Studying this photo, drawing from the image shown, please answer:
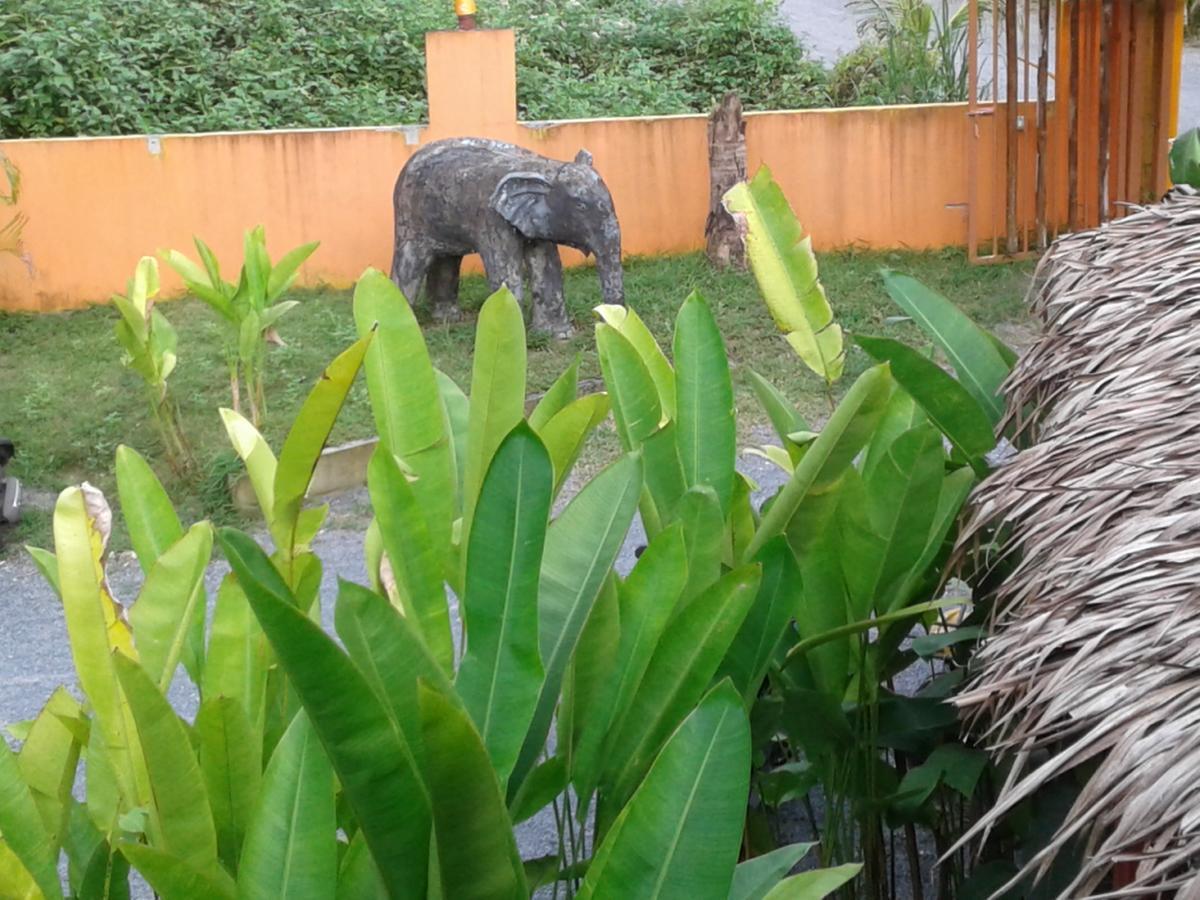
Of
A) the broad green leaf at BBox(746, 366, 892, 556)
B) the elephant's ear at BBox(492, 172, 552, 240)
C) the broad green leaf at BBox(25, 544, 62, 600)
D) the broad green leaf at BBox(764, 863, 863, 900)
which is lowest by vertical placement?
the broad green leaf at BBox(764, 863, 863, 900)

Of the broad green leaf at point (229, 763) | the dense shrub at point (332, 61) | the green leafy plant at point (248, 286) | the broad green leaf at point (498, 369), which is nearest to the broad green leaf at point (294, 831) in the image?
the broad green leaf at point (229, 763)

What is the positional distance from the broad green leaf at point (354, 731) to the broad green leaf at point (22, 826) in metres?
0.28

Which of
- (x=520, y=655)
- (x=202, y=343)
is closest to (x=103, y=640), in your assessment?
(x=520, y=655)

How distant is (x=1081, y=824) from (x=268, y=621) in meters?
0.65

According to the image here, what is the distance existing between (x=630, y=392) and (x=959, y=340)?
702 millimetres

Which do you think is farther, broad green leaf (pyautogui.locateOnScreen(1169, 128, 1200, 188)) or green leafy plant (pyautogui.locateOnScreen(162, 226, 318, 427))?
green leafy plant (pyautogui.locateOnScreen(162, 226, 318, 427))

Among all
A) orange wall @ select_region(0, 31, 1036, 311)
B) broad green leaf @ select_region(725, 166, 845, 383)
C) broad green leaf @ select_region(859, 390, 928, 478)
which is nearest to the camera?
broad green leaf @ select_region(859, 390, 928, 478)

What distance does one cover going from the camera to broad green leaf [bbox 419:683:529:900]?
100cm

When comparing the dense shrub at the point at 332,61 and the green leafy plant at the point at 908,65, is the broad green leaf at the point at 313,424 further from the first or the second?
the green leafy plant at the point at 908,65

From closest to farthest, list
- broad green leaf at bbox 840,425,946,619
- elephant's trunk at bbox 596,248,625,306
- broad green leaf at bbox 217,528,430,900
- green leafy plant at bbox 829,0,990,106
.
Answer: broad green leaf at bbox 217,528,430,900, broad green leaf at bbox 840,425,946,619, elephant's trunk at bbox 596,248,625,306, green leafy plant at bbox 829,0,990,106

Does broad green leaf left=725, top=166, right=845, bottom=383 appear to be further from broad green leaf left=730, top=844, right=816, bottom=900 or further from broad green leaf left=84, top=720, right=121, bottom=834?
broad green leaf left=84, top=720, right=121, bottom=834

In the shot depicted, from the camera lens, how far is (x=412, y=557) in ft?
4.33

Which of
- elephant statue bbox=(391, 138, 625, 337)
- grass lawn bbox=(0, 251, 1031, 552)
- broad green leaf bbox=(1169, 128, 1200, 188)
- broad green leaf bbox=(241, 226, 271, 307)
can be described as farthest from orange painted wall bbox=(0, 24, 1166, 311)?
broad green leaf bbox=(1169, 128, 1200, 188)

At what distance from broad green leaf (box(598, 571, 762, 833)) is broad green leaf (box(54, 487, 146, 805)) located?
476mm
